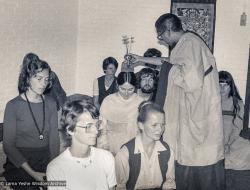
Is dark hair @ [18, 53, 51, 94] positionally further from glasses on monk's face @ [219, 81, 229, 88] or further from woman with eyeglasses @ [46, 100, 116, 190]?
glasses on monk's face @ [219, 81, 229, 88]

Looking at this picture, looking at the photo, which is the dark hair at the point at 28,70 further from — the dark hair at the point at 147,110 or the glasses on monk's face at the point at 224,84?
the glasses on monk's face at the point at 224,84

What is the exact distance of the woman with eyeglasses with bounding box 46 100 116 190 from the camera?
229 centimetres

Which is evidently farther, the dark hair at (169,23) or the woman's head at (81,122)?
the dark hair at (169,23)

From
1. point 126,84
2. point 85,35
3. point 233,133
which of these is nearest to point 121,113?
point 126,84

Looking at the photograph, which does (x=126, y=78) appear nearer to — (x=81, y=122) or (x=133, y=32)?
(x=81, y=122)

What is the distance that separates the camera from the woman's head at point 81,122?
236cm

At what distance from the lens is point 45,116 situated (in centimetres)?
299

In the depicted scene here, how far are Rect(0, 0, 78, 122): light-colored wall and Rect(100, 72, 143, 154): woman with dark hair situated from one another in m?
2.53

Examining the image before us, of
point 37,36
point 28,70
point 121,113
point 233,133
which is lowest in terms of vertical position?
point 233,133

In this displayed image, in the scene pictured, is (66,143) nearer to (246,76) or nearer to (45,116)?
(45,116)

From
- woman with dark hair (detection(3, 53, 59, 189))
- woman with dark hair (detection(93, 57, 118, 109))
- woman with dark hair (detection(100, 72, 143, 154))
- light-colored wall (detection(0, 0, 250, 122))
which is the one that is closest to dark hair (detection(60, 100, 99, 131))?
woman with dark hair (detection(3, 53, 59, 189))

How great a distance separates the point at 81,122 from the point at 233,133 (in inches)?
139

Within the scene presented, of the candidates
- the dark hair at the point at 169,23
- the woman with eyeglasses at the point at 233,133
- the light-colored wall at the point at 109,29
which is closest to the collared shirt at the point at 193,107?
the dark hair at the point at 169,23

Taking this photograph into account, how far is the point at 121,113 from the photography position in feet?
Result: 13.7
